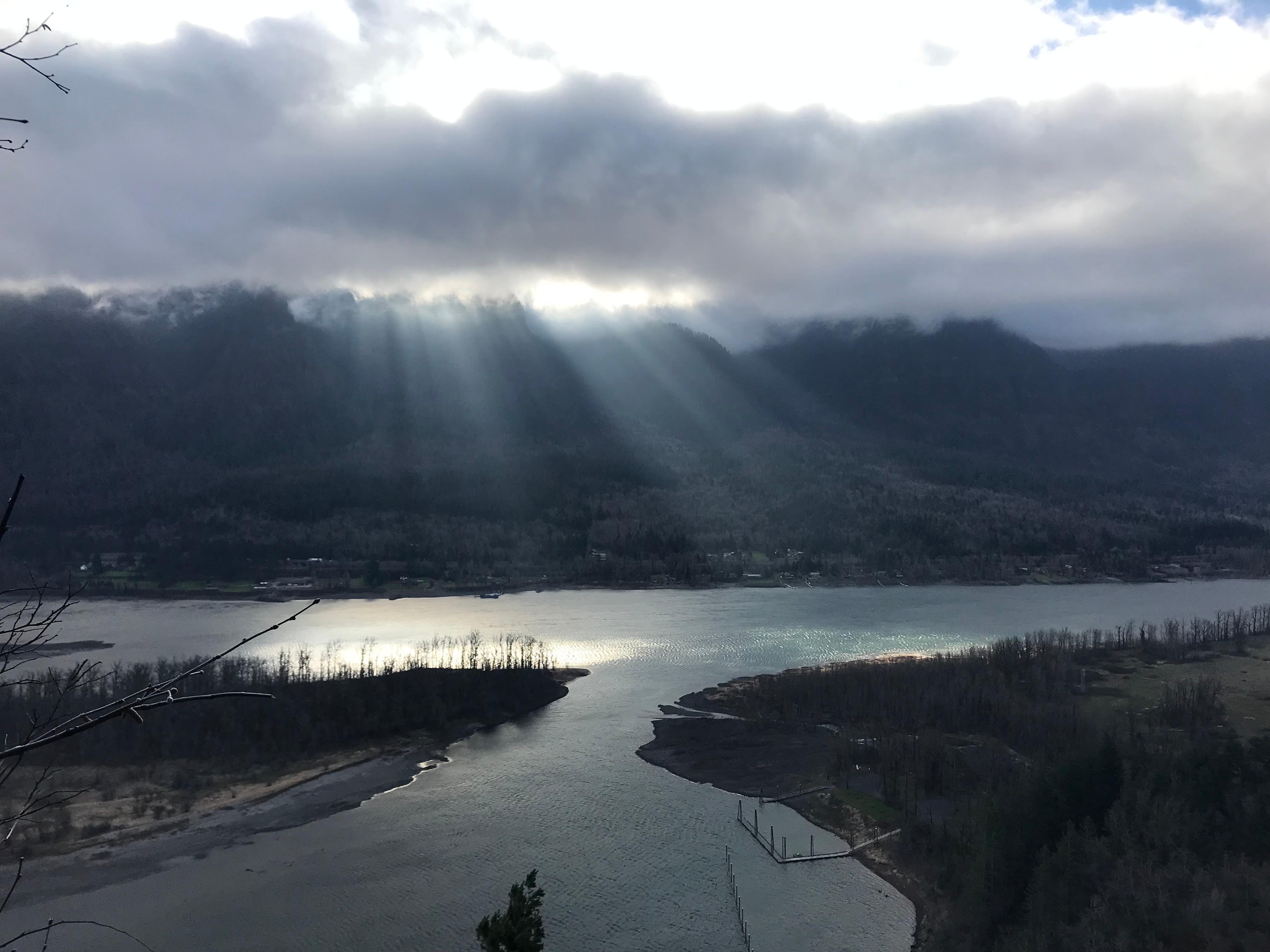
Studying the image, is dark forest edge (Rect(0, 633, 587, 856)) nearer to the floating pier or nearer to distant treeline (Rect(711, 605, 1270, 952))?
distant treeline (Rect(711, 605, 1270, 952))

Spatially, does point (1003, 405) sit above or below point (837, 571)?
above

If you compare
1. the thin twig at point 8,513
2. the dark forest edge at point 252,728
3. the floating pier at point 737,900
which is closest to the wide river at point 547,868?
the floating pier at point 737,900

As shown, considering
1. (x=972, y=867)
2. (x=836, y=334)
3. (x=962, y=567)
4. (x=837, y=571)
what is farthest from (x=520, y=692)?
(x=836, y=334)

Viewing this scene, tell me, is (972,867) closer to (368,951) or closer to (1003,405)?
(368,951)

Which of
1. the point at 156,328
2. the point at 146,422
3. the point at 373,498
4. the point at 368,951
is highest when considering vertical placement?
the point at 156,328

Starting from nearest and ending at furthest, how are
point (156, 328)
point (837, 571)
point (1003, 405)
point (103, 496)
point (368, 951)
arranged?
point (368, 951)
point (837, 571)
point (103, 496)
point (156, 328)
point (1003, 405)

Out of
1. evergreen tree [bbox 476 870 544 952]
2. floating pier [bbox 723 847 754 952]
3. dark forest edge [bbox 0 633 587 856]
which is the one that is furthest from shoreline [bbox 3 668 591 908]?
evergreen tree [bbox 476 870 544 952]
